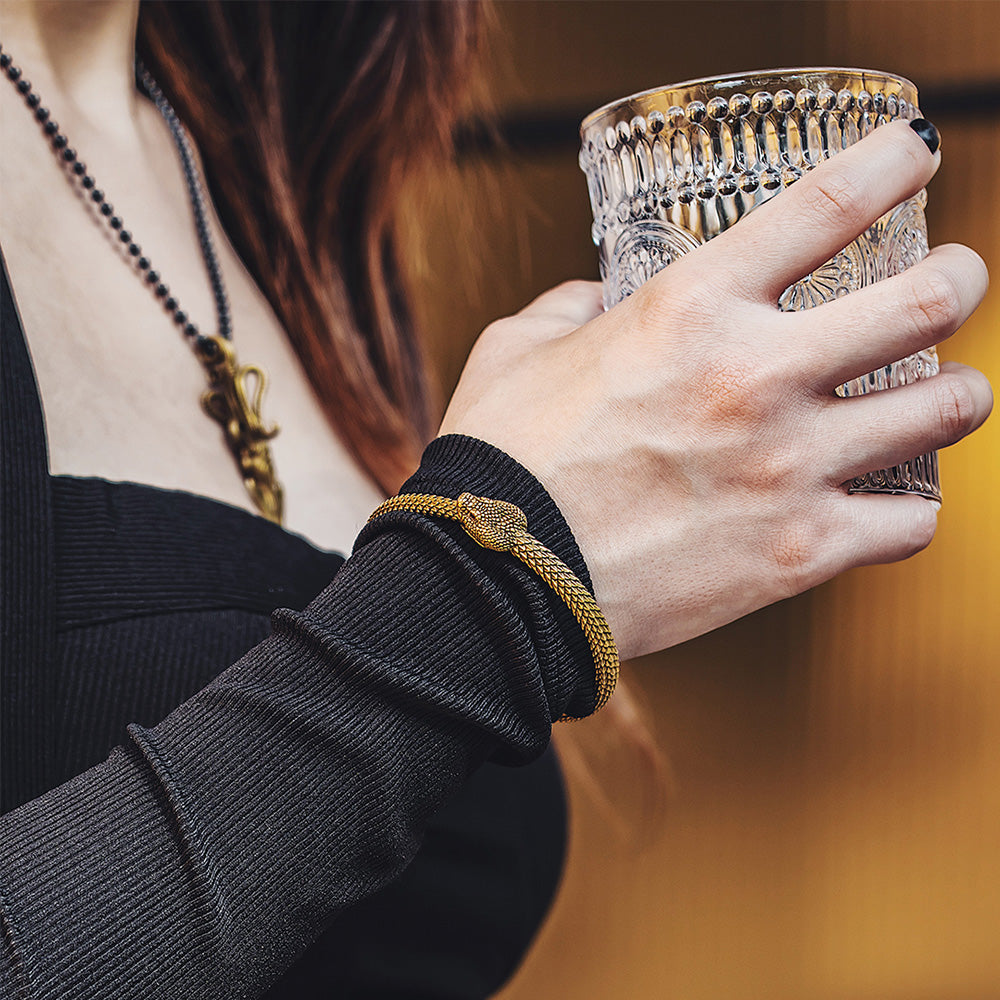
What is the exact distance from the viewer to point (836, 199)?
0.78 ft

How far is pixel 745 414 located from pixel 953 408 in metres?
0.06

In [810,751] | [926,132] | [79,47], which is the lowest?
[810,751]

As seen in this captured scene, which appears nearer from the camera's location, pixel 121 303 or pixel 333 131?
pixel 121 303

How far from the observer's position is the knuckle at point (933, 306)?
24 cm

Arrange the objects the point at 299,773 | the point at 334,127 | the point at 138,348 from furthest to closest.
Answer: the point at 334,127
the point at 138,348
the point at 299,773

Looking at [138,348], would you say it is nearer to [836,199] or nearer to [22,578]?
[22,578]

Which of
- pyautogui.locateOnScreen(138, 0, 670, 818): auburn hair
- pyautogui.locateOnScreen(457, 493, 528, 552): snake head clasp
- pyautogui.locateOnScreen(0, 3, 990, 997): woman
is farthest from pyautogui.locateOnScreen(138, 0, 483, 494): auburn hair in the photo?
pyautogui.locateOnScreen(457, 493, 528, 552): snake head clasp

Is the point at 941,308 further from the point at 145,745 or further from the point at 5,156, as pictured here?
the point at 5,156

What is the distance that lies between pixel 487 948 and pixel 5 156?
0.44m

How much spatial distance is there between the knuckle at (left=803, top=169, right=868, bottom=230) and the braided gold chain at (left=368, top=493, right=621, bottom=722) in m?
0.11

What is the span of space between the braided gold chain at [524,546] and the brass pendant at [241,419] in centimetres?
22

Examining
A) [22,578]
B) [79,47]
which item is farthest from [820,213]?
[79,47]

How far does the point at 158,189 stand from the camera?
1.66 feet

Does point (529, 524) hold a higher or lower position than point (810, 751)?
higher
